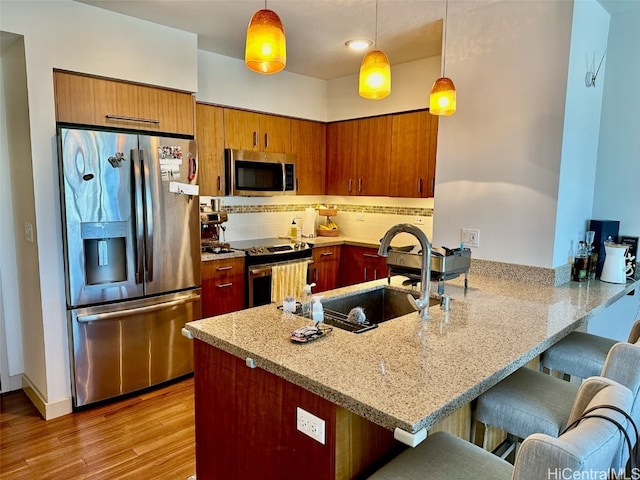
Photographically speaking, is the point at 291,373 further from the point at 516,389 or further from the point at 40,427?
the point at 40,427

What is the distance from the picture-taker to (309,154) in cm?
462

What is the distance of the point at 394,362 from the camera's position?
138 centimetres

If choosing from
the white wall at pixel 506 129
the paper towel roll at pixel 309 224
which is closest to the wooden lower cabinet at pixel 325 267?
the paper towel roll at pixel 309 224

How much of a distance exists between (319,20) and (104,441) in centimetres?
301

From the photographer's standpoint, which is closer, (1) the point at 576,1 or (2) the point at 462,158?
(1) the point at 576,1

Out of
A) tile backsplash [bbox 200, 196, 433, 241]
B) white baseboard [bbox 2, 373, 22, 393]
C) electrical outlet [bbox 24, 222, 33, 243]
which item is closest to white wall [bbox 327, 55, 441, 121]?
tile backsplash [bbox 200, 196, 433, 241]

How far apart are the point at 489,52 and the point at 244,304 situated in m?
2.65

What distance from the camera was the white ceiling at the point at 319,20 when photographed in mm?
2693

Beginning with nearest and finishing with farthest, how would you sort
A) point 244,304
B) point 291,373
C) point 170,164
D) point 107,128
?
point 291,373 → point 107,128 → point 170,164 → point 244,304

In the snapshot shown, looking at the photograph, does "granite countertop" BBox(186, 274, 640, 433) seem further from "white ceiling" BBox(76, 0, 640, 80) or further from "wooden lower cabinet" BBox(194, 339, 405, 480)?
"white ceiling" BBox(76, 0, 640, 80)

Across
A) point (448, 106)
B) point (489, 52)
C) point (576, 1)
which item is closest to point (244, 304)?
point (448, 106)

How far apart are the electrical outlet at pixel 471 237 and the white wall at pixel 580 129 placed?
46 cm

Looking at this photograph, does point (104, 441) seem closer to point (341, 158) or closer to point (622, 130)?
point (341, 158)

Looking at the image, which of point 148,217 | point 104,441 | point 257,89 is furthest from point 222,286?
point 257,89
